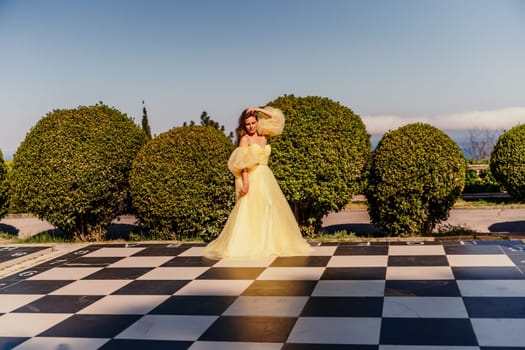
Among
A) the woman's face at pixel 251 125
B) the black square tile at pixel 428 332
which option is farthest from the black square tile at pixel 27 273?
the black square tile at pixel 428 332

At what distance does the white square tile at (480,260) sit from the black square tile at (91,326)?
3.66 m

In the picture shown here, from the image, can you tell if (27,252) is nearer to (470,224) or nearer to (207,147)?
(207,147)

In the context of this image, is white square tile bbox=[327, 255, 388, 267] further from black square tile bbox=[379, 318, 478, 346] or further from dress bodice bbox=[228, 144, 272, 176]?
black square tile bbox=[379, 318, 478, 346]

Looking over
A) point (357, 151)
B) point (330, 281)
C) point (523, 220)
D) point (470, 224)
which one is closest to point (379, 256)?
point (330, 281)

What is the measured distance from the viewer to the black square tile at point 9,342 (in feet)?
15.3

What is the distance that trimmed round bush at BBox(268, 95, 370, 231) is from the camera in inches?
361

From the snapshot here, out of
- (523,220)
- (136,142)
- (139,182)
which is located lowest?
(523,220)

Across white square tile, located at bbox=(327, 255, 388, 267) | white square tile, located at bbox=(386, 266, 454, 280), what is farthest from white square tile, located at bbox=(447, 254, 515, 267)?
white square tile, located at bbox=(327, 255, 388, 267)

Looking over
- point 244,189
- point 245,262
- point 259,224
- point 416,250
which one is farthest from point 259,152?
point 416,250

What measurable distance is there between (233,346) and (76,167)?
588 cm

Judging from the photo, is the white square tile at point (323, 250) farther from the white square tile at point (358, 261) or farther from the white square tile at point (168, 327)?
the white square tile at point (168, 327)

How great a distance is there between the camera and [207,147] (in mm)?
9359

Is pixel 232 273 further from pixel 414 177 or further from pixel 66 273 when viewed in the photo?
pixel 414 177

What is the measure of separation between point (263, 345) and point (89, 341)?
4.45 ft
